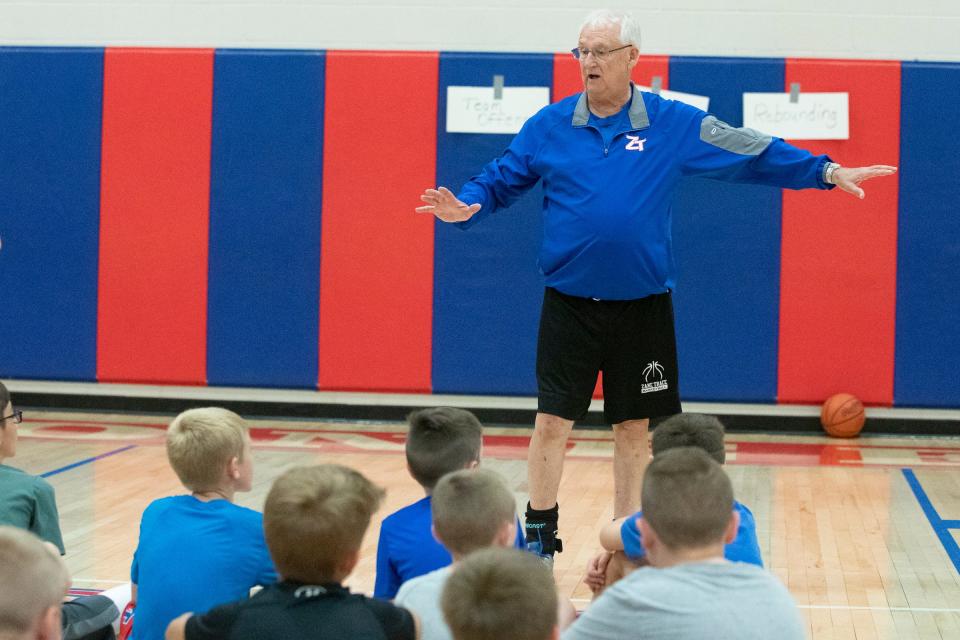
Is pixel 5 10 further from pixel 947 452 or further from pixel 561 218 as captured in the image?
pixel 947 452

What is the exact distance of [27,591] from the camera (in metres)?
1.62

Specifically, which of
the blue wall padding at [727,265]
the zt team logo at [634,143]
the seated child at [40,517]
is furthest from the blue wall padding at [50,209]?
the seated child at [40,517]

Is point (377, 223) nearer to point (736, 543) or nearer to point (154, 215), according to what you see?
point (154, 215)

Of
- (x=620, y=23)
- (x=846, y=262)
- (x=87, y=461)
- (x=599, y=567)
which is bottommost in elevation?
(x=87, y=461)

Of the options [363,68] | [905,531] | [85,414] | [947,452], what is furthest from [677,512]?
[85,414]

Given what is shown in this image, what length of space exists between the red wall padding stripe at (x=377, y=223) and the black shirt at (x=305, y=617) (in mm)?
5130

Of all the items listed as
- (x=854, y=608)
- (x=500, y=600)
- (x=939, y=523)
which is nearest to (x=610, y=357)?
(x=854, y=608)

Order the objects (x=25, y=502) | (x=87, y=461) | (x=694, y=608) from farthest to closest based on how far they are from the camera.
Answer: (x=87, y=461) → (x=25, y=502) → (x=694, y=608)

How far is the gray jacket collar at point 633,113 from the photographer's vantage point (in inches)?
146

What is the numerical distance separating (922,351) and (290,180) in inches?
137

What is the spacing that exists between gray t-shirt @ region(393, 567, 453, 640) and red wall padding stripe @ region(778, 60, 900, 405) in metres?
5.00

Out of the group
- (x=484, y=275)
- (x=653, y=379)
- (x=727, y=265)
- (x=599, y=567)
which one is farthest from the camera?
(x=484, y=275)

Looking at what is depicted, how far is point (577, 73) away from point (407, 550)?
465 centimetres

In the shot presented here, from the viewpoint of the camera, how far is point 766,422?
22.5ft
